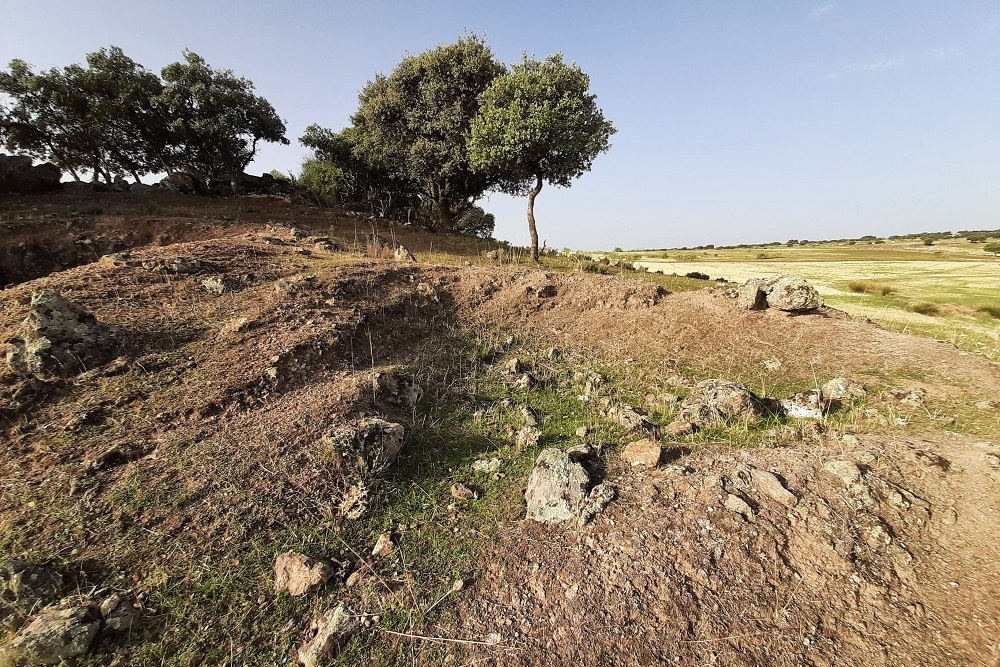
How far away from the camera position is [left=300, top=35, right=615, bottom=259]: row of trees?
14953 mm

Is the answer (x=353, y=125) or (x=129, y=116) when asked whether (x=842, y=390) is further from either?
(x=129, y=116)

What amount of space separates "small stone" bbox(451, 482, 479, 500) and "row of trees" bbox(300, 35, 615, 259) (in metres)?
13.2

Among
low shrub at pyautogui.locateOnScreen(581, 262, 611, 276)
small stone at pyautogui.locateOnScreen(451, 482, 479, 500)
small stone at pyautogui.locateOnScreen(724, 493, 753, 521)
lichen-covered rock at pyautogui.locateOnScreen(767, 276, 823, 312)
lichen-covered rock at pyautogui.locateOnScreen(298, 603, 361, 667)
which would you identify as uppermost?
low shrub at pyautogui.locateOnScreen(581, 262, 611, 276)

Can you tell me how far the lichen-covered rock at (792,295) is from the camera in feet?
27.5

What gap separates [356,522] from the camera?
158 inches

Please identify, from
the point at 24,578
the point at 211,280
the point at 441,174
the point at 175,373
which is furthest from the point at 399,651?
the point at 441,174

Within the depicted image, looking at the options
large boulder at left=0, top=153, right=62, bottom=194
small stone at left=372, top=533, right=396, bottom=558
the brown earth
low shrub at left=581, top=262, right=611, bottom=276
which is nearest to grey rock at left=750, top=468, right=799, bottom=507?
the brown earth

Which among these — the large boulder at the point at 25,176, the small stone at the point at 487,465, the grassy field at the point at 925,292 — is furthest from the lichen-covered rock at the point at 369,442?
the large boulder at the point at 25,176

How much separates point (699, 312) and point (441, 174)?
1752cm

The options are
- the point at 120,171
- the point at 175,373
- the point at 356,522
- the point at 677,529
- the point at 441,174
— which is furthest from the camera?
the point at 120,171

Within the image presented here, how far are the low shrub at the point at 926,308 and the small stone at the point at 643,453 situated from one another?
424 inches

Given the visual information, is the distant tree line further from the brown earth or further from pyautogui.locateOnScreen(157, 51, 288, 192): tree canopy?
the brown earth

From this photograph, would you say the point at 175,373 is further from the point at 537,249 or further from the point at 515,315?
the point at 537,249

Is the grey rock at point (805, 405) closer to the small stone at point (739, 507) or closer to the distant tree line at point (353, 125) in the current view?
the small stone at point (739, 507)
